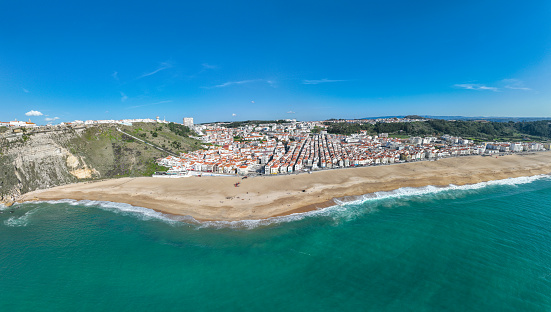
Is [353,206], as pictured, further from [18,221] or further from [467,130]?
[467,130]

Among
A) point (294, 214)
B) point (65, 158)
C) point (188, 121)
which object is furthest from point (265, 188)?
point (188, 121)

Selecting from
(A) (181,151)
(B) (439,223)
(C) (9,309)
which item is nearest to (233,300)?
(C) (9,309)

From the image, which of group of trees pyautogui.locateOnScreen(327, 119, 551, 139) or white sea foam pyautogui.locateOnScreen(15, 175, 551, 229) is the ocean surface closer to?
white sea foam pyautogui.locateOnScreen(15, 175, 551, 229)

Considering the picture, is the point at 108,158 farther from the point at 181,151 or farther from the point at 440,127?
the point at 440,127

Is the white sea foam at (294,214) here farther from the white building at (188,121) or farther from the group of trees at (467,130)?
the white building at (188,121)

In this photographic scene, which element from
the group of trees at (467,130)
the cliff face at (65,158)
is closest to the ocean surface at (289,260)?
the cliff face at (65,158)
